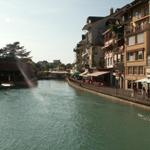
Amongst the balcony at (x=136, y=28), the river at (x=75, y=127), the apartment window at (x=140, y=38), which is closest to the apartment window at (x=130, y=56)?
the balcony at (x=136, y=28)

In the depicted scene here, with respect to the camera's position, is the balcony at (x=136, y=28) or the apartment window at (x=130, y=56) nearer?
the balcony at (x=136, y=28)

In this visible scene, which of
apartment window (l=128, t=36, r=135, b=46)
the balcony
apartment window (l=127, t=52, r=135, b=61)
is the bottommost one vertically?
apartment window (l=127, t=52, r=135, b=61)

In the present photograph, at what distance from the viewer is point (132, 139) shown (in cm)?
3216

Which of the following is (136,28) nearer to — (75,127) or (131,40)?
(131,40)

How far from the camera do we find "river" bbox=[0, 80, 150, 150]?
30.5 metres

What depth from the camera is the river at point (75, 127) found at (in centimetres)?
3052

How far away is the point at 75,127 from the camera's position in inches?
1494

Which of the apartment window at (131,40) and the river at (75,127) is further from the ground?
the apartment window at (131,40)

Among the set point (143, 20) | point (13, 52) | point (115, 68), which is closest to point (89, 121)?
point (143, 20)

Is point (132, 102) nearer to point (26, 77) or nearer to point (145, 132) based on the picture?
point (145, 132)

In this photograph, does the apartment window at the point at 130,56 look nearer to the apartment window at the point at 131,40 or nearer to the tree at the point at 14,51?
the apartment window at the point at 131,40

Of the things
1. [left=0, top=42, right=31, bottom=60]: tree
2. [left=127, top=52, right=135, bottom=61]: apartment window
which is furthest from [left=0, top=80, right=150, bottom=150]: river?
[left=0, top=42, right=31, bottom=60]: tree

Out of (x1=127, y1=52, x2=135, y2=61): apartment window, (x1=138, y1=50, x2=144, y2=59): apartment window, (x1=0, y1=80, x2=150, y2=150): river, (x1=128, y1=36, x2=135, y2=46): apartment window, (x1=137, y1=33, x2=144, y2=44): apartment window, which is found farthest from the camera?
(x1=127, y1=52, x2=135, y2=61): apartment window

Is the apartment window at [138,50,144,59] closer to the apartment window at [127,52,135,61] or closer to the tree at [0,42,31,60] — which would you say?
the apartment window at [127,52,135,61]
